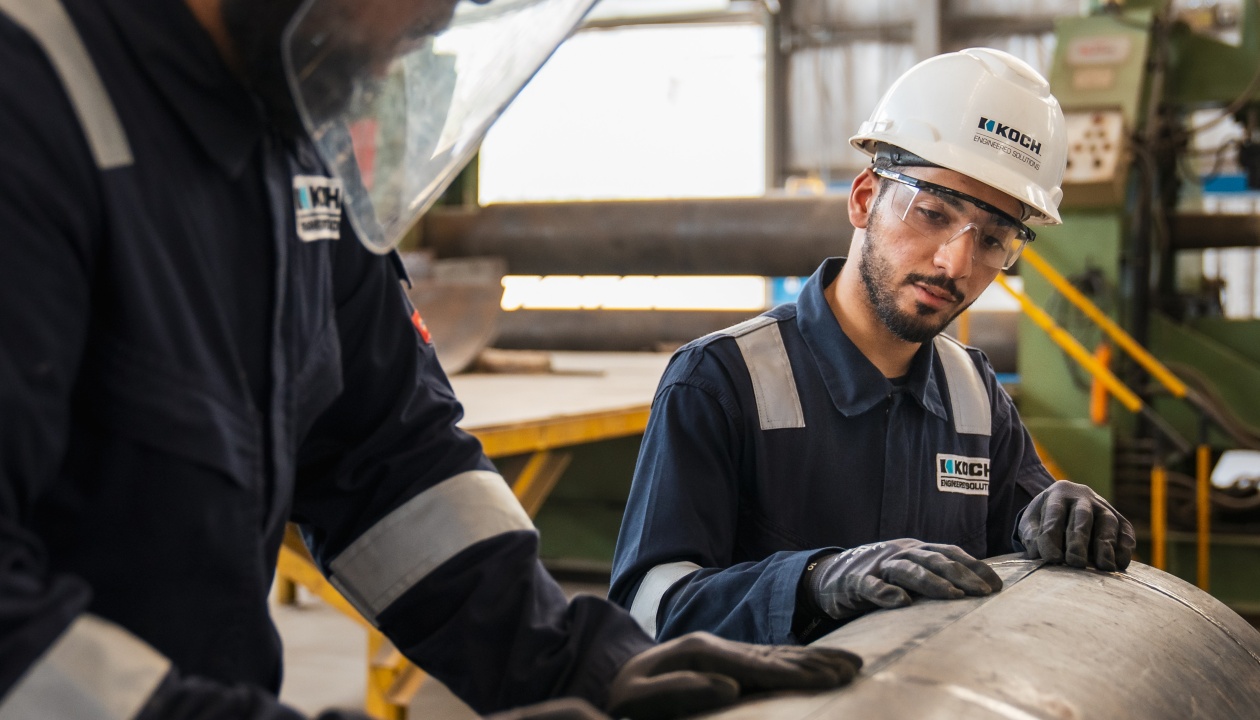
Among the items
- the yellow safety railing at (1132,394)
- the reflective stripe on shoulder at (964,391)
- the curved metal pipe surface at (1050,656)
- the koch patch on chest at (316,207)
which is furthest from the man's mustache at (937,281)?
the yellow safety railing at (1132,394)

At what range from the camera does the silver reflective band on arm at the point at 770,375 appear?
1.96 meters

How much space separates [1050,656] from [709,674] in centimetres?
42

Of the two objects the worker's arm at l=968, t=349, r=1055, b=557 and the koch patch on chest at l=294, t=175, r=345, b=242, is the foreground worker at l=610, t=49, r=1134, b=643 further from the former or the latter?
the koch patch on chest at l=294, t=175, r=345, b=242

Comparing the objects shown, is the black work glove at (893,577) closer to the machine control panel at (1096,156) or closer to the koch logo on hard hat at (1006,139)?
the koch logo on hard hat at (1006,139)

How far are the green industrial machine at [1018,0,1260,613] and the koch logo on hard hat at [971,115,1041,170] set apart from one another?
267cm

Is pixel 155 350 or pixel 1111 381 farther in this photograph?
pixel 1111 381

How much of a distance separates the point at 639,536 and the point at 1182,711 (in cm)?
81

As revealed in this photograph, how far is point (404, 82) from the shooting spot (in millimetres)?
1152

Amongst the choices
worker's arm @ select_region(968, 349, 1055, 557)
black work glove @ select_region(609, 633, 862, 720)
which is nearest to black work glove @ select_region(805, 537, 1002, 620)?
black work glove @ select_region(609, 633, 862, 720)

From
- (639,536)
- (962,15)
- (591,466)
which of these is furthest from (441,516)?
(962,15)

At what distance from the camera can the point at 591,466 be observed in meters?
5.55

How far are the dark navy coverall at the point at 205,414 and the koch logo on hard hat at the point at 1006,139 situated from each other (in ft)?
3.65

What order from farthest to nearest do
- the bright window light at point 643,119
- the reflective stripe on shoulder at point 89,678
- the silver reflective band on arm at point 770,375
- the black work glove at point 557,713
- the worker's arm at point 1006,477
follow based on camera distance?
the bright window light at point 643,119 < the worker's arm at point 1006,477 < the silver reflective band on arm at point 770,375 < the black work glove at point 557,713 < the reflective stripe on shoulder at point 89,678

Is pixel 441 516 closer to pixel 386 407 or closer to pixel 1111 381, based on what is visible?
pixel 386 407
